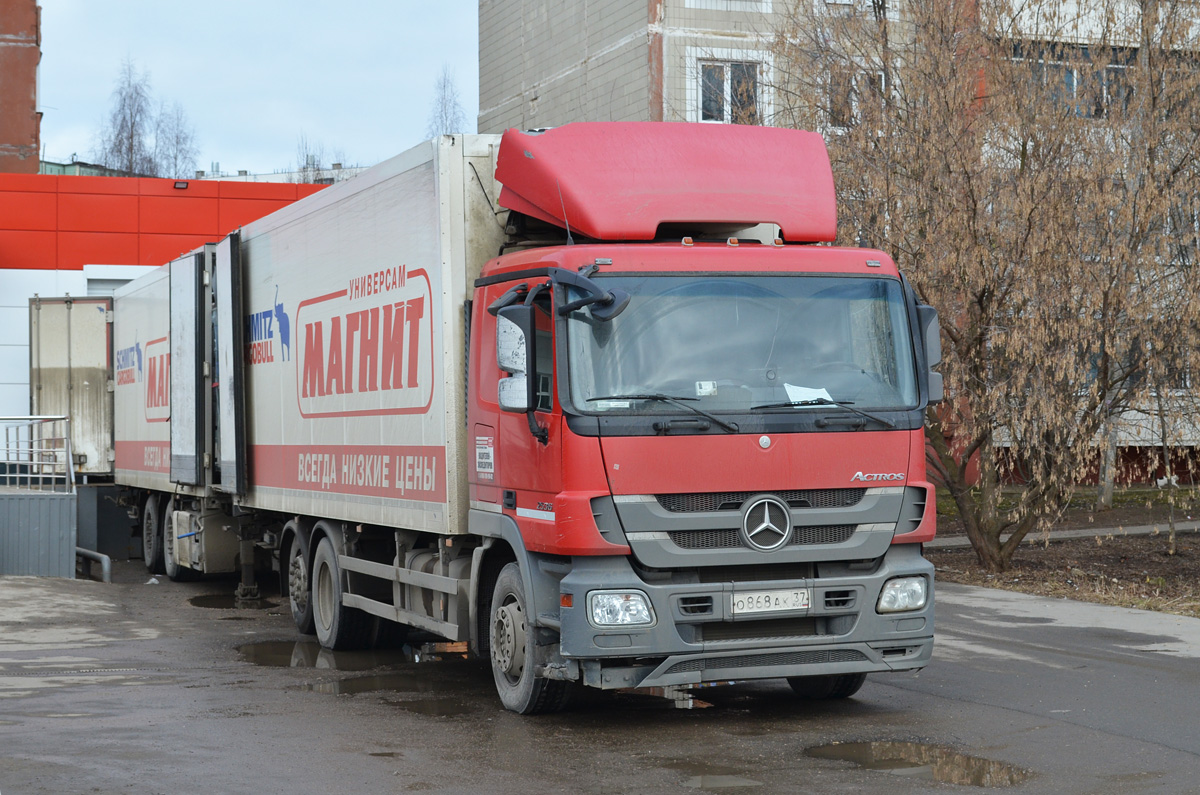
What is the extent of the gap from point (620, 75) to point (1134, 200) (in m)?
16.1

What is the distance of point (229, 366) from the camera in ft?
45.3

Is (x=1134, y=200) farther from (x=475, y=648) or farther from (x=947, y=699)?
(x=475, y=648)

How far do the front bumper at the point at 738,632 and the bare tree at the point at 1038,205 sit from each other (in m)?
6.79

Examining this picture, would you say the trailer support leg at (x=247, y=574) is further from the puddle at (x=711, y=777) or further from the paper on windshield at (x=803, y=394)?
the puddle at (x=711, y=777)

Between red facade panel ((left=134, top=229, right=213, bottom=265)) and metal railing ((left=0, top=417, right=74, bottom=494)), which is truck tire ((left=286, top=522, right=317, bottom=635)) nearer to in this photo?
metal railing ((left=0, top=417, right=74, bottom=494))

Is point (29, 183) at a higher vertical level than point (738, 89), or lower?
higher

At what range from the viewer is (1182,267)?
1444 cm

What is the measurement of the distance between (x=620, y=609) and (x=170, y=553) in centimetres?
1159

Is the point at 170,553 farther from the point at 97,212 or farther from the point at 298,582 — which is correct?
the point at 97,212

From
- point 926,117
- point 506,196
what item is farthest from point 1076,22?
point 506,196

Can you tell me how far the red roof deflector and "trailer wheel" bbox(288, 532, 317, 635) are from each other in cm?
482

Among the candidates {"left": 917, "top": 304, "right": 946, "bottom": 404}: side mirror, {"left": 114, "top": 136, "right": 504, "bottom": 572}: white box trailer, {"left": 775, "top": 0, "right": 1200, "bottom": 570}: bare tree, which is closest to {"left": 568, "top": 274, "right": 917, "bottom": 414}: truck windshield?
{"left": 917, "top": 304, "right": 946, "bottom": 404}: side mirror

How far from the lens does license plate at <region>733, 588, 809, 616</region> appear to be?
771 centimetres

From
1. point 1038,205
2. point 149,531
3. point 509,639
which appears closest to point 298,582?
point 509,639
